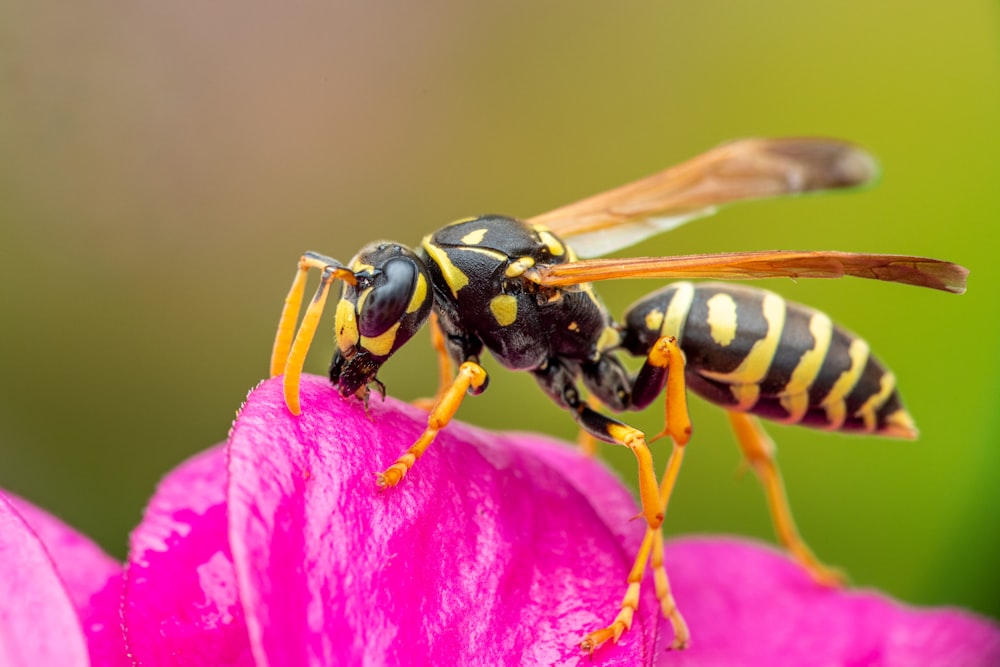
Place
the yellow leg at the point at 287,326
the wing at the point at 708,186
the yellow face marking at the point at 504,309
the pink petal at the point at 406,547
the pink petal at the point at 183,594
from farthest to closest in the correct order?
the wing at the point at 708,186, the yellow face marking at the point at 504,309, the yellow leg at the point at 287,326, the pink petal at the point at 183,594, the pink petal at the point at 406,547

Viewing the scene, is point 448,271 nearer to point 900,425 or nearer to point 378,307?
point 378,307

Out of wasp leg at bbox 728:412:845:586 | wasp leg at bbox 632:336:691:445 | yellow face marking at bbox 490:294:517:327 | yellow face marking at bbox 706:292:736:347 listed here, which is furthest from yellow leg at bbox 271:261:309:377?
wasp leg at bbox 728:412:845:586

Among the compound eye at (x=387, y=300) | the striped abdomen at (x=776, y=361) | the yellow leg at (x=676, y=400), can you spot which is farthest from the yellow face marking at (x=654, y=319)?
the compound eye at (x=387, y=300)

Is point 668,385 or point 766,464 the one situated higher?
point 668,385

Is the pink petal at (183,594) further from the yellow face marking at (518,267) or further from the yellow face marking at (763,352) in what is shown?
the yellow face marking at (763,352)

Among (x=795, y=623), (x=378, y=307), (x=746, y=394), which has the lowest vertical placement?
(x=795, y=623)

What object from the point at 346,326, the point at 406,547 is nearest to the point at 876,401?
the point at 346,326
